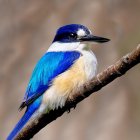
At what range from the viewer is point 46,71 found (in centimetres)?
346

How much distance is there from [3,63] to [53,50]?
0.48 metres

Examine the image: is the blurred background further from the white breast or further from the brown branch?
the brown branch

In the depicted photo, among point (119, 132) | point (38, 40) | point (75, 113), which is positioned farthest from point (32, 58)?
point (119, 132)

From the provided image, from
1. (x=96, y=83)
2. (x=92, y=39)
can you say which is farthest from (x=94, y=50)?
(x=96, y=83)

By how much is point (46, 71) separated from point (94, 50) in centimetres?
69

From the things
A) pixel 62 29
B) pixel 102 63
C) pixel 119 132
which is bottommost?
pixel 119 132

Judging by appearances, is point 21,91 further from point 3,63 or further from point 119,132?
point 119,132

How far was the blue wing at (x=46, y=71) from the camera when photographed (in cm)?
337

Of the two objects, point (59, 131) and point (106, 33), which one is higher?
point (106, 33)

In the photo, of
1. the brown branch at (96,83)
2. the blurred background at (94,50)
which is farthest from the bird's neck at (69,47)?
the brown branch at (96,83)

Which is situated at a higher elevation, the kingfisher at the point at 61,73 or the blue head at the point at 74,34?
the blue head at the point at 74,34

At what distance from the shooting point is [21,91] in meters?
4.07

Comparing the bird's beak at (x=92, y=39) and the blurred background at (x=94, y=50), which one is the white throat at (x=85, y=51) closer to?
the bird's beak at (x=92, y=39)

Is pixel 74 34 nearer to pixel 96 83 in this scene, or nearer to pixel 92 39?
pixel 92 39
